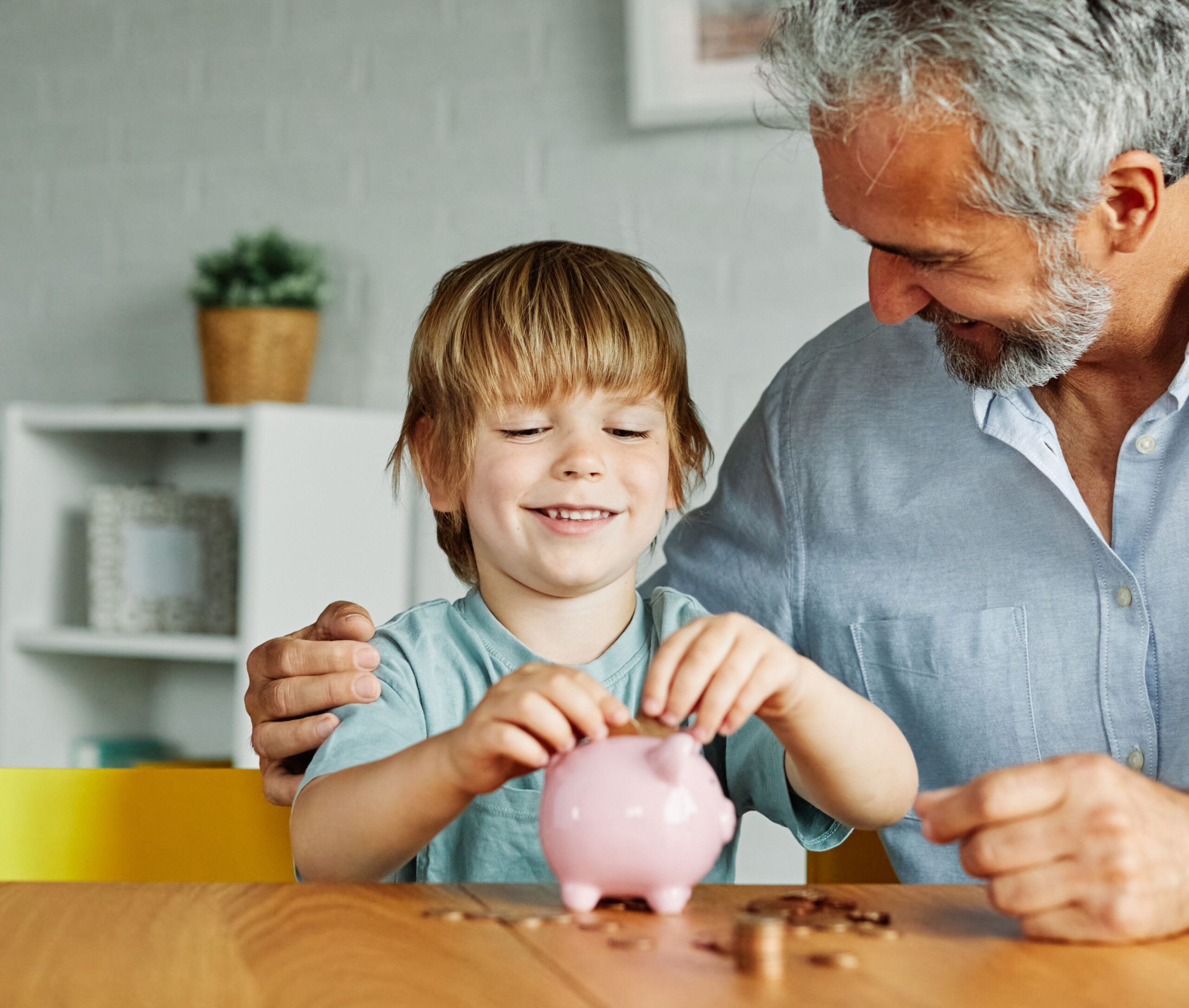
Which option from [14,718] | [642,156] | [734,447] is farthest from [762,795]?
[14,718]

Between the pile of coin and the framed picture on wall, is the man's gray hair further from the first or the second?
the framed picture on wall

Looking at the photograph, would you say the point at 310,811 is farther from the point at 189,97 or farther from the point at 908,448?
the point at 189,97

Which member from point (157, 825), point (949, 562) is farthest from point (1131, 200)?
point (157, 825)

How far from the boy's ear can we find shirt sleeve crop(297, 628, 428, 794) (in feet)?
0.40

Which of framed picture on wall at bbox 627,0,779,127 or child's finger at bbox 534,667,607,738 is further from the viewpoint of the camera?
framed picture on wall at bbox 627,0,779,127

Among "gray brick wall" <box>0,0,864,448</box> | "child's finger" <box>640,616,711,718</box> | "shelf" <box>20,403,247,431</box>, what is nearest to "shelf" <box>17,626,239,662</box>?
"shelf" <box>20,403,247,431</box>

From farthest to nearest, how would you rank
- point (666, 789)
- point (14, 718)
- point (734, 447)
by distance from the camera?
point (14, 718) → point (734, 447) → point (666, 789)

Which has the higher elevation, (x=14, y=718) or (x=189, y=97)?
(x=189, y=97)

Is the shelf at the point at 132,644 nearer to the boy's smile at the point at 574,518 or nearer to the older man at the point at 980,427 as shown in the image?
the older man at the point at 980,427

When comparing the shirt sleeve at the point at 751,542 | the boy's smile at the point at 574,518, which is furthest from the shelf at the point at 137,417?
the boy's smile at the point at 574,518

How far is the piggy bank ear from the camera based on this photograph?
0.68 metres

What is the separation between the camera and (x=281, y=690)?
40.2 inches

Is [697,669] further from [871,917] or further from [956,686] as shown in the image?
[956,686]

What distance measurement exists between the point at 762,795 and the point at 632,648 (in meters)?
0.17
